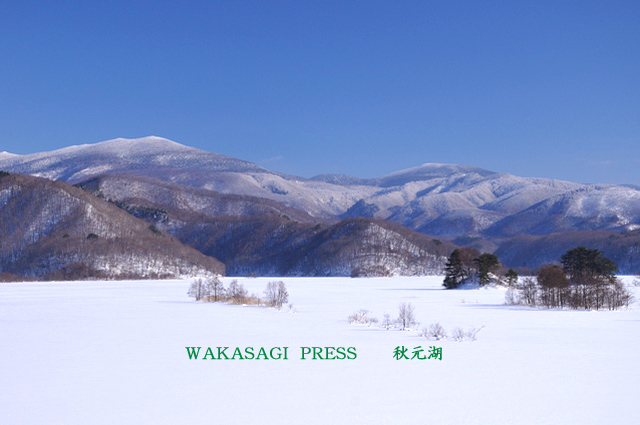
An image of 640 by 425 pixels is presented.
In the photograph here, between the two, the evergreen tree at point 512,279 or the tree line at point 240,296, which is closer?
the tree line at point 240,296

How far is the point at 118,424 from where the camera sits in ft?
40.0

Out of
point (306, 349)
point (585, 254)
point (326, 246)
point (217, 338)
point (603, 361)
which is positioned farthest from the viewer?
point (326, 246)

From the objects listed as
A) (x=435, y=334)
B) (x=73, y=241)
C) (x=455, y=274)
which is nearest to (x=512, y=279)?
(x=455, y=274)

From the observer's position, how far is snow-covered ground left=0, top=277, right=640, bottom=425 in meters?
13.0

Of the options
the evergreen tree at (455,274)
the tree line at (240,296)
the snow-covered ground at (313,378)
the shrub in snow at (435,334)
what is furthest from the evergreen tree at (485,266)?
the shrub in snow at (435,334)

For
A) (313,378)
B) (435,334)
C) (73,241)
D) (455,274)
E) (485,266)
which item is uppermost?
(73,241)

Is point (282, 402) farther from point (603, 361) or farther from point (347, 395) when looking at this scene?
point (603, 361)

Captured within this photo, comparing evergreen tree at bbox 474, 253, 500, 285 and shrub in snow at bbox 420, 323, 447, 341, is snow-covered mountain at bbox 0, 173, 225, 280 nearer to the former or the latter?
evergreen tree at bbox 474, 253, 500, 285

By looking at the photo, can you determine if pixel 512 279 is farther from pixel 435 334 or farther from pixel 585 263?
pixel 435 334

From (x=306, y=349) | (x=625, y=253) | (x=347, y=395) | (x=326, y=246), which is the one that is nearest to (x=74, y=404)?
(x=347, y=395)

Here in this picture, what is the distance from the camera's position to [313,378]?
16766mm

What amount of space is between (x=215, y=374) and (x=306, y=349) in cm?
500

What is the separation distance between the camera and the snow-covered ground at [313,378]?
1298cm

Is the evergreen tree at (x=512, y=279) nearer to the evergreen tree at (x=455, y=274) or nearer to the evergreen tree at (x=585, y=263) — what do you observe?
the evergreen tree at (x=455, y=274)
